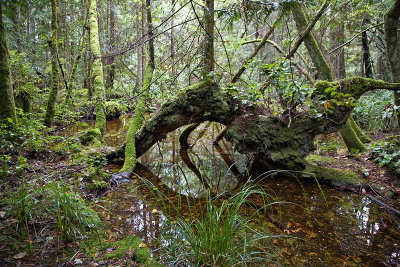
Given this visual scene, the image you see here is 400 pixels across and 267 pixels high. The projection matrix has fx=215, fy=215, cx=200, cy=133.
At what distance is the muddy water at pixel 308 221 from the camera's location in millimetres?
2387

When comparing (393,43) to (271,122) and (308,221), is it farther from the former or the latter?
(308,221)

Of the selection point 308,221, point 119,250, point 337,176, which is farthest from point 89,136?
point 337,176

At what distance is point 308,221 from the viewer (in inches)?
120

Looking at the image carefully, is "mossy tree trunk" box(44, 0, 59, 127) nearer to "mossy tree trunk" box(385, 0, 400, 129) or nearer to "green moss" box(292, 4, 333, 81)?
"green moss" box(292, 4, 333, 81)

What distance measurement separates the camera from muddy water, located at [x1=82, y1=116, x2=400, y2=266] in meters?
2.39

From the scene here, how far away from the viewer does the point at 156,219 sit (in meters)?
3.04

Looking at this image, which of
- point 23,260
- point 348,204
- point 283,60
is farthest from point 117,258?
point 283,60

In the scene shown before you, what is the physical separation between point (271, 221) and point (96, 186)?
288 cm

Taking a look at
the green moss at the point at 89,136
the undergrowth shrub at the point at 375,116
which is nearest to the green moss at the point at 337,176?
the undergrowth shrub at the point at 375,116

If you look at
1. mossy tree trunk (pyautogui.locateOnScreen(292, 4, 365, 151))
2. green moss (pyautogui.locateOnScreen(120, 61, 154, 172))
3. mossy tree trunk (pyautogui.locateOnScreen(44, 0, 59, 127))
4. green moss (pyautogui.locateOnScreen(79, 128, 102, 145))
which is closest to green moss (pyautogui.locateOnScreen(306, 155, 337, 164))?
mossy tree trunk (pyautogui.locateOnScreen(292, 4, 365, 151))

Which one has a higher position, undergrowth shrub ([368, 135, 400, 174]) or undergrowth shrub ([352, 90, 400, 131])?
undergrowth shrub ([352, 90, 400, 131])

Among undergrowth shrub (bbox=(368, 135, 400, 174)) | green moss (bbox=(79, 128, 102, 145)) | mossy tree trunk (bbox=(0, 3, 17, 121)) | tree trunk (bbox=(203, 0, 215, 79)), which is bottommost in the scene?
undergrowth shrub (bbox=(368, 135, 400, 174))

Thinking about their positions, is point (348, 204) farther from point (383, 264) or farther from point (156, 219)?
point (156, 219)

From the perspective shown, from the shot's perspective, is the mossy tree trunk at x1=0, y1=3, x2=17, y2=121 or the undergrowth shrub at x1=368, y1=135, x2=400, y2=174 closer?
the mossy tree trunk at x1=0, y1=3, x2=17, y2=121
